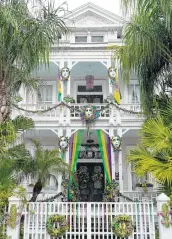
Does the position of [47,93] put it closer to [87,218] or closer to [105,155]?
[105,155]

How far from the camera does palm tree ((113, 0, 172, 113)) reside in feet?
23.4

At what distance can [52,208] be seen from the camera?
6926 millimetres

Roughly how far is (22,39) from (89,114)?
5.70m

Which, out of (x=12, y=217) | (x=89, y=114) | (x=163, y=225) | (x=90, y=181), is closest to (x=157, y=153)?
(x=163, y=225)

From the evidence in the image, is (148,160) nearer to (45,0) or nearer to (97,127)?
(45,0)

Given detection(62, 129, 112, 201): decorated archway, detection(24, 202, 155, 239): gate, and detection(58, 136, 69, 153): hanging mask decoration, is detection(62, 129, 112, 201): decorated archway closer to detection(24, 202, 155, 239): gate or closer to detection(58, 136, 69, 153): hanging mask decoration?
detection(58, 136, 69, 153): hanging mask decoration

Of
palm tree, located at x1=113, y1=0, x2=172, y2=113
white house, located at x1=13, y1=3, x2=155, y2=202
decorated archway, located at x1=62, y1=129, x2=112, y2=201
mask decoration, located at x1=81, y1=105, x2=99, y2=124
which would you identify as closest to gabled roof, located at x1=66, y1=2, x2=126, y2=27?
white house, located at x1=13, y1=3, x2=155, y2=202

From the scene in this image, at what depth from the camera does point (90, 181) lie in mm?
13906

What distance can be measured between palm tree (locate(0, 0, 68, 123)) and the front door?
25.0 feet

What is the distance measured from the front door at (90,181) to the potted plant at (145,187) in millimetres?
2065

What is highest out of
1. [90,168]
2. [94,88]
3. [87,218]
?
[94,88]

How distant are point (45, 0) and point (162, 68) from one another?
4.09 m

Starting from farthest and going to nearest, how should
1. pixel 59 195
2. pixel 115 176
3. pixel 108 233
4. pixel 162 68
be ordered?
pixel 115 176, pixel 59 195, pixel 162 68, pixel 108 233

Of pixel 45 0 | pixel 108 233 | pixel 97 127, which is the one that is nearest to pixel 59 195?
pixel 97 127
